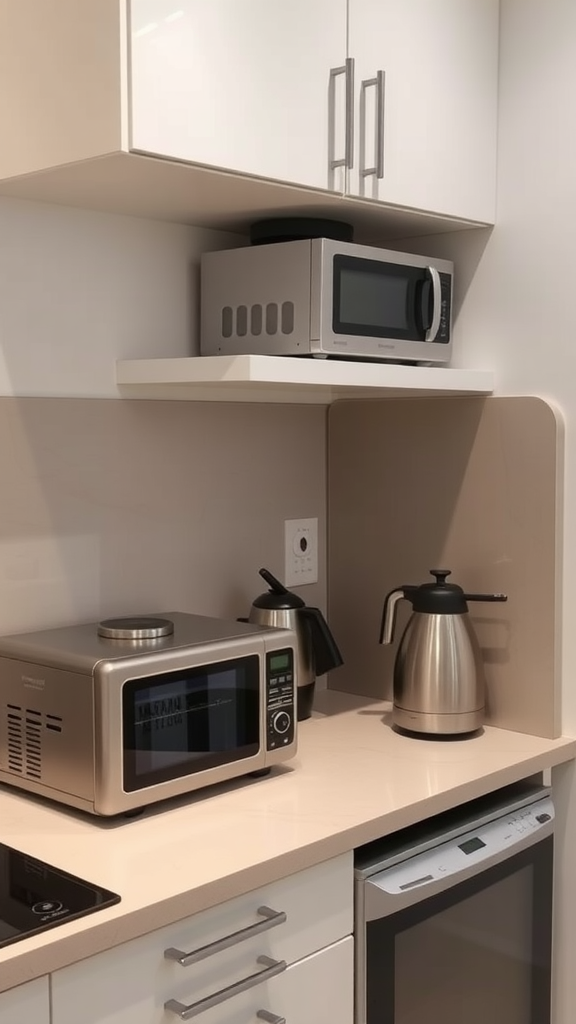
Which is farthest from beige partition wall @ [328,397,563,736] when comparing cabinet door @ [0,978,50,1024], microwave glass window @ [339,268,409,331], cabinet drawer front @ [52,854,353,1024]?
cabinet door @ [0,978,50,1024]

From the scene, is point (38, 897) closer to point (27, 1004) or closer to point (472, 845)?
point (27, 1004)

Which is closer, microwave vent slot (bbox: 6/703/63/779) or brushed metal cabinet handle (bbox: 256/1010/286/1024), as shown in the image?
brushed metal cabinet handle (bbox: 256/1010/286/1024)

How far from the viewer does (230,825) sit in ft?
4.89

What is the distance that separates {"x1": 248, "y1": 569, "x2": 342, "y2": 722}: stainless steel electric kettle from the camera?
1.98m

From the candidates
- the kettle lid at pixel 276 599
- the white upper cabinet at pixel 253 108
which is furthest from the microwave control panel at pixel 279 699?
the white upper cabinet at pixel 253 108

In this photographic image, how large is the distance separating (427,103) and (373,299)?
35cm

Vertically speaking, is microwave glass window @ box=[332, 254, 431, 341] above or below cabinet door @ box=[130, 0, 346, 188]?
below

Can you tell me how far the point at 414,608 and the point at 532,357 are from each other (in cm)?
49

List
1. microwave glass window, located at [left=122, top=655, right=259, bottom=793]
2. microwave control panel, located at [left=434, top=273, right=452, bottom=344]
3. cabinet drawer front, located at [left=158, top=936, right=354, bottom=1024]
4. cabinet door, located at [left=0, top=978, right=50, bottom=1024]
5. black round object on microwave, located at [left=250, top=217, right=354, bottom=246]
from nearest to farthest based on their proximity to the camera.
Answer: cabinet door, located at [left=0, top=978, right=50, bottom=1024] → cabinet drawer front, located at [left=158, top=936, right=354, bottom=1024] → microwave glass window, located at [left=122, top=655, right=259, bottom=793] → black round object on microwave, located at [left=250, top=217, right=354, bottom=246] → microwave control panel, located at [left=434, top=273, right=452, bottom=344]

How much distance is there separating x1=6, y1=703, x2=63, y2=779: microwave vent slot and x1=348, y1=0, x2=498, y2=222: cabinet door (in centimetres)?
92

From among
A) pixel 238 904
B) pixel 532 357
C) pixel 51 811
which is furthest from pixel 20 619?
pixel 532 357

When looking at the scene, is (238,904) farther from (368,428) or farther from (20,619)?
(368,428)

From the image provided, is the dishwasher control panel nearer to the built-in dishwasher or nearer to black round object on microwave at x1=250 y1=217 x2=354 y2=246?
the built-in dishwasher

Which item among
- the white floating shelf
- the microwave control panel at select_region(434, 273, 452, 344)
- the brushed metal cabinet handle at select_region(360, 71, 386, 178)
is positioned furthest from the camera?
the microwave control panel at select_region(434, 273, 452, 344)
